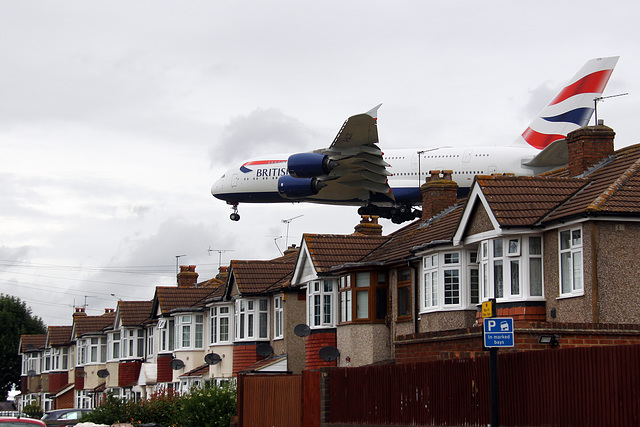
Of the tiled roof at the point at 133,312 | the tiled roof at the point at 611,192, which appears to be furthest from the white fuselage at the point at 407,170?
the tiled roof at the point at 611,192

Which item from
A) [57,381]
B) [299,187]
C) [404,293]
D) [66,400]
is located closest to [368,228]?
[404,293]

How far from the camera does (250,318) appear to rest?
3688 cm

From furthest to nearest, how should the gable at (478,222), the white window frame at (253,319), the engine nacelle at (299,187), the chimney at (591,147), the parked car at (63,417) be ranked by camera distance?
the engine nacelle at (299,187)
the white window frame at (253,319)
the parked car at (63,417)
the chimney at (591,147)
the gable at (478,222)

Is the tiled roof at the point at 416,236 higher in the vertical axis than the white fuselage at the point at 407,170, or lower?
lower

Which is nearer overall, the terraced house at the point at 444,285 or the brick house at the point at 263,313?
the terraced house at the point at 444,285

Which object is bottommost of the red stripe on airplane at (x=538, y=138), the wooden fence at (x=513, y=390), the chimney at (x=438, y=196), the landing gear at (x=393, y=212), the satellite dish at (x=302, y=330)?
the wooden fence at (x=513, y=390)

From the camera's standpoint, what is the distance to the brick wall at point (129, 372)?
52.0 m

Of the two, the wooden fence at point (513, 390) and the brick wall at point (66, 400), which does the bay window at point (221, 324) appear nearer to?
the wooden fence at point (513, 390)

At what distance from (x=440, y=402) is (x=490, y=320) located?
458cm

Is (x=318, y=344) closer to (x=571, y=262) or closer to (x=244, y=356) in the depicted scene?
(x=244, y=356)

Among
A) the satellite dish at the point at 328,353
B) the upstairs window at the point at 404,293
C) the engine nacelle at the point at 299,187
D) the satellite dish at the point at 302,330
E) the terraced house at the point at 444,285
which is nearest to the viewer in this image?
the terraced house at the point at 444,285

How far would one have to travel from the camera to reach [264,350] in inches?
1323

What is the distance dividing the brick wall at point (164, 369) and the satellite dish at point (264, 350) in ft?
42.4

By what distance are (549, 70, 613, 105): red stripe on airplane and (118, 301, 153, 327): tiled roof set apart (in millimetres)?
24171
